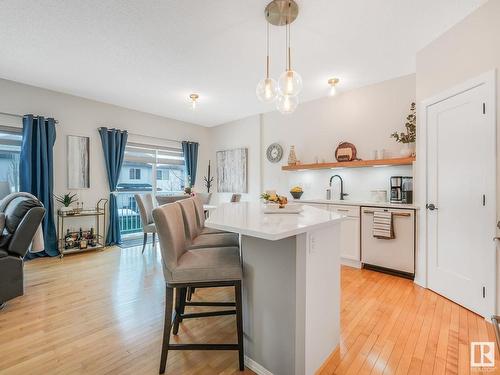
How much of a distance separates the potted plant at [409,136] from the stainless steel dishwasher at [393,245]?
2.77 feet

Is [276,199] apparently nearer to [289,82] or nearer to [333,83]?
[289,82]

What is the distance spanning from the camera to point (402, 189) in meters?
3.29

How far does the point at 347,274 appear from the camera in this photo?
3160 mm

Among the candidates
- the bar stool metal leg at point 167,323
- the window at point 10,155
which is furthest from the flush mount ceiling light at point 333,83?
the window at point 10,155

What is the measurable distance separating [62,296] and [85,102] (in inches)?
134

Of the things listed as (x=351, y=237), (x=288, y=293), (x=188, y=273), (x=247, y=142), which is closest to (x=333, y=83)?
(x=351, y=237)

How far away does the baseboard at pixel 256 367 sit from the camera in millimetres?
1454

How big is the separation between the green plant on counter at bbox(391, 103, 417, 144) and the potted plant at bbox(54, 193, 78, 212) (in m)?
5.12

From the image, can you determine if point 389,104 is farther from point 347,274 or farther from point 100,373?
point 100,373

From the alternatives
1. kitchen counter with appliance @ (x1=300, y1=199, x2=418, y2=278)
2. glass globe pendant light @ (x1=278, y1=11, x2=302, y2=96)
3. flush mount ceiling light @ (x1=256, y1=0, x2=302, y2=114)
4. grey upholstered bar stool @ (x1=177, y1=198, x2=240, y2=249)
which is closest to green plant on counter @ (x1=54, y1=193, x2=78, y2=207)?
grey upholstered bar stool @ (x1=177, y1=198, x2=240, y2=249)

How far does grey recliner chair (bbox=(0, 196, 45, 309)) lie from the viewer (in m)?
2.24

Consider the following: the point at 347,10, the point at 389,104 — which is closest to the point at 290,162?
the point at 389,104

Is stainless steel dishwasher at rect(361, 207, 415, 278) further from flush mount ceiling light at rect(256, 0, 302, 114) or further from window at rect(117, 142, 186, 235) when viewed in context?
window at rect(117, 142, 186, 235)

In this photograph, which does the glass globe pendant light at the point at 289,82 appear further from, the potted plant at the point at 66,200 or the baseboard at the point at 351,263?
the potted plant at the point at 66,200
